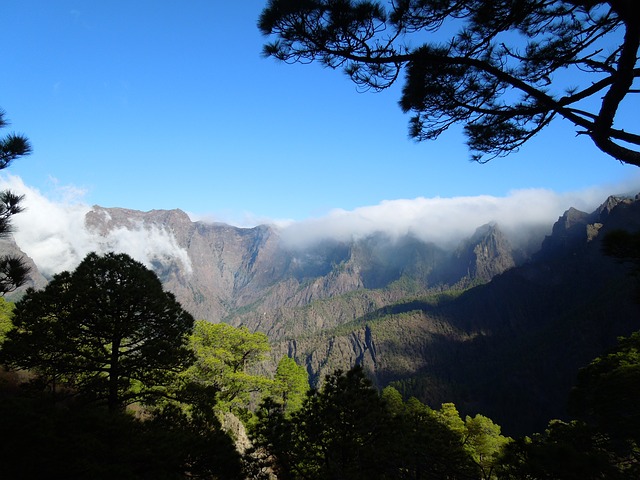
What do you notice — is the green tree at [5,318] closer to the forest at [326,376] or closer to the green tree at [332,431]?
the forest at [326,376]

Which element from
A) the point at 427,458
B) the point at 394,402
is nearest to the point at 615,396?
the point at 427,458

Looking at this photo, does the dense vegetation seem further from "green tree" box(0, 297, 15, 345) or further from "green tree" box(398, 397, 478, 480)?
"green tree" box(0, 297, 15, 345)

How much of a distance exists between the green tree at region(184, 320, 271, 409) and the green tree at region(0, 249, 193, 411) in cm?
775

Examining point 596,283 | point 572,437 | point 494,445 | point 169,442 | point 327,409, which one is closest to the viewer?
point 169,442

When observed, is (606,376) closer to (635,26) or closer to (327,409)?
(327,409)

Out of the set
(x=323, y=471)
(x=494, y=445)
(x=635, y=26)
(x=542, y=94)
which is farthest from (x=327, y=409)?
(x=494, y=445)

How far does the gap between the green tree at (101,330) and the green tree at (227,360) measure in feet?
25.4

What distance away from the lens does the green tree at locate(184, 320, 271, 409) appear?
20266 millimetres

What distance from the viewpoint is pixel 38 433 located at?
6.84 m

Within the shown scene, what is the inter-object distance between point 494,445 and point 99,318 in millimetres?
32712

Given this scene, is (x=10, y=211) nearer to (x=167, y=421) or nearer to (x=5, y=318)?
(x=167, y=421)

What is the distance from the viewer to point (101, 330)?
11680 millimetres

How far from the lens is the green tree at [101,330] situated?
11133 millimetres

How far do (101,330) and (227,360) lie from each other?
11148 mm
